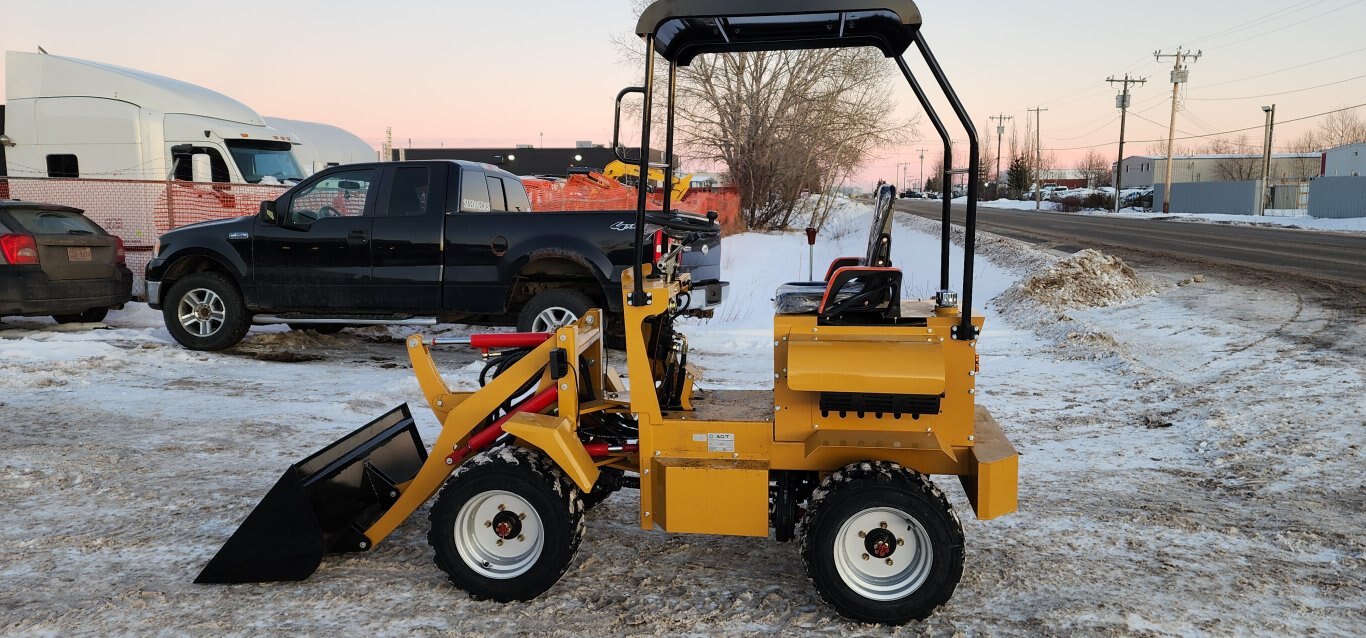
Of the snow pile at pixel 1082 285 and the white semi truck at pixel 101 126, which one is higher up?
the white semi truck at pixel 101 126

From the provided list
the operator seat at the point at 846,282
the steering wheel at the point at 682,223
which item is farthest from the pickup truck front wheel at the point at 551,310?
the steering wheel at the point at 682,223

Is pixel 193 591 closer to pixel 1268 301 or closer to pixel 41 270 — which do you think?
pixel 41 270

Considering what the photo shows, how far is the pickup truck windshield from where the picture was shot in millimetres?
15719

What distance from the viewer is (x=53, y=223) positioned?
10.3 metres

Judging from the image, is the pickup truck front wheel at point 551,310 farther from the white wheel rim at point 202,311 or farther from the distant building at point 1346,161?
the distant building at point 1346,161

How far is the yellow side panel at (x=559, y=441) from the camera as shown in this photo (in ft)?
12.4

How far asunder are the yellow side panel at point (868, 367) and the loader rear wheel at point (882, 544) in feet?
Result: 1.12

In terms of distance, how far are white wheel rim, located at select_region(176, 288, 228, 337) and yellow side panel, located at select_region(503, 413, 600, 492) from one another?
693 cm

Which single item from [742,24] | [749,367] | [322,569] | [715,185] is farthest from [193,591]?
[715,185]

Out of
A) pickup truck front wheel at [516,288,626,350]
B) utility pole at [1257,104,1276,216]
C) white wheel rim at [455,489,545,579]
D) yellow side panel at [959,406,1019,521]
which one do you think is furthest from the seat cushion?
utility pole at [1257,104,1276,216]

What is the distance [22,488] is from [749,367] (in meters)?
6.05

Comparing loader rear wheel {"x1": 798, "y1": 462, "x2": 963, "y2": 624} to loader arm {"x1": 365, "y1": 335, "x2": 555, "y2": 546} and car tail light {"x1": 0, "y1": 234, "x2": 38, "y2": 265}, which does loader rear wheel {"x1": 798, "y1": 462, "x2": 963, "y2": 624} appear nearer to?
loader arm {"x1": 365, "y1": 335, "x2": 555, "y2": 546}

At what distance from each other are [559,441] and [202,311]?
24.1 feet

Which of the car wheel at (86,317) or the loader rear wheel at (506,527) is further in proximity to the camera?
the car wheel at (86,317)
